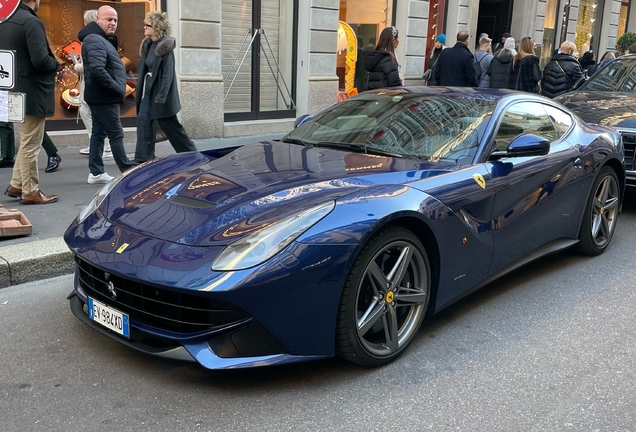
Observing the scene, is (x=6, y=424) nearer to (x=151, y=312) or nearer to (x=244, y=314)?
(x=151, y=312)

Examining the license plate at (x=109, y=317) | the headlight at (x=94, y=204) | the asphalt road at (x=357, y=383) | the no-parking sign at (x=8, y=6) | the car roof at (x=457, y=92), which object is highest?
the no-parking sign at (x=8, y=6)

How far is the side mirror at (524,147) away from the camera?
413 centimetres

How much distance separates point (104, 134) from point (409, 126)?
12.9 feet

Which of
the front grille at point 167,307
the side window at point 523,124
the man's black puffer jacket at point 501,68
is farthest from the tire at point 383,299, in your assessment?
the man's black puffer jacket at point 501,68

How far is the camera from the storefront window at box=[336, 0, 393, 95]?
13195 mm

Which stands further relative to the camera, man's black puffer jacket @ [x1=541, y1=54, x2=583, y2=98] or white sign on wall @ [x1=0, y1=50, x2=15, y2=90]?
man's black puffer jacket @ [x1=541, y1=54, x2=583, y2=98]

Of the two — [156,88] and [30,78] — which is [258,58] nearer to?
[156,88]

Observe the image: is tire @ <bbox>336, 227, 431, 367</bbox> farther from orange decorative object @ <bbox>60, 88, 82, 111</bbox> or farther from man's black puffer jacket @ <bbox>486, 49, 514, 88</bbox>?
man's black puffer jacket @ <bbox>486, 49, 514, 88</bbox>

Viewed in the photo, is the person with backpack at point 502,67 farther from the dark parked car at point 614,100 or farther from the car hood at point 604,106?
the car hood at point 604,106

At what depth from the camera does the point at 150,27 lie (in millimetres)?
7223

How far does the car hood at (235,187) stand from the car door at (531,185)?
0.48m

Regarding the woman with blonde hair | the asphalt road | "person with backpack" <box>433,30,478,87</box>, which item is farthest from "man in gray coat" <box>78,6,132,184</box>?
the woman with blonde hair

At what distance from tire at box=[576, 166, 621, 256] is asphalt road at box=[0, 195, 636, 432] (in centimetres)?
116

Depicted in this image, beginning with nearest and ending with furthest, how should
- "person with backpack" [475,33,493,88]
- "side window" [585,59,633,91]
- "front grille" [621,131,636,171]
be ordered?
1. "front grille" [621,131,636,171]
2. "side window" [585,59,633,91]
3. "person with backpack" [475,33,493,88]
